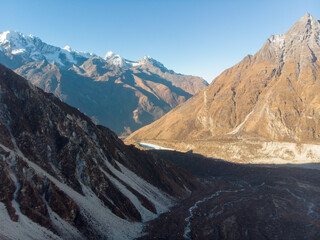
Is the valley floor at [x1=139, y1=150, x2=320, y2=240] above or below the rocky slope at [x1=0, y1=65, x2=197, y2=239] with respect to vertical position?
below

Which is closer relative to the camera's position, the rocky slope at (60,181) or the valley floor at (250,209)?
the rocky slope at (60,181)

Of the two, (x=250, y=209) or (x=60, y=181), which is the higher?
(x=60, y=181)

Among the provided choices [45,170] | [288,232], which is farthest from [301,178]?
[45,170]

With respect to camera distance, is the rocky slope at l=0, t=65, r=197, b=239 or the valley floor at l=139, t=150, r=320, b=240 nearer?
the rocky slope at l=0, t=65, r=197, b=239

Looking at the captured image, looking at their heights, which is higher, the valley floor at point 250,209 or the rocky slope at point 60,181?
the rocky slope at point 60,181

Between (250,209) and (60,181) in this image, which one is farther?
(250,209)

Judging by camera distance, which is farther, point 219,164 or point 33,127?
point 219,164

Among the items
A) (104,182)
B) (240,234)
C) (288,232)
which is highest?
(104,182)

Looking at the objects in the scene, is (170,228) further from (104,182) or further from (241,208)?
(241,208)
